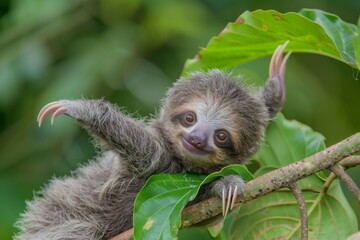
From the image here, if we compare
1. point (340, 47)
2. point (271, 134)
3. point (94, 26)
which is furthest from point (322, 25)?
point (94, 26)

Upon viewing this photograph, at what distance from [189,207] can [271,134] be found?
101 cm

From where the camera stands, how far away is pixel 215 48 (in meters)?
3.85

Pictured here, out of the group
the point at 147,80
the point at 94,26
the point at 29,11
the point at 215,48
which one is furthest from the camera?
the point at 94,26

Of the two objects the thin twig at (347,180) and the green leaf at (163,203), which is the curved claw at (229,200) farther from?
the thin twig at (347,180)

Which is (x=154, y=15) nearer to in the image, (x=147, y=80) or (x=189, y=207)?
(x=147, y=80)

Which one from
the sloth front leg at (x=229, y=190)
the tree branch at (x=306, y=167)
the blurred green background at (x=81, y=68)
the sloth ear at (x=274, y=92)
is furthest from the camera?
the blurred green background at (x=81, y=68)

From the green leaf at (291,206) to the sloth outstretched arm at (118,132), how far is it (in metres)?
0.53

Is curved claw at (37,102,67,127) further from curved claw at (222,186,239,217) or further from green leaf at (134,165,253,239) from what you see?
curved claw at (222,186,239,217)

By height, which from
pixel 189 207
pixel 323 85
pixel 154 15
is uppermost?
pixel 154 15

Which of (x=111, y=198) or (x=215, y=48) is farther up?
(x=215, y=48)

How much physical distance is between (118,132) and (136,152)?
0.14 m

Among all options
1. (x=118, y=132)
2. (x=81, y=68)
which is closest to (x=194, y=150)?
(x=118, y=132)

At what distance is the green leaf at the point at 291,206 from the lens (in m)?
3.55

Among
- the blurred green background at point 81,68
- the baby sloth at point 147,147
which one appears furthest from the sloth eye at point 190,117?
the blurred green background at point 81,68
